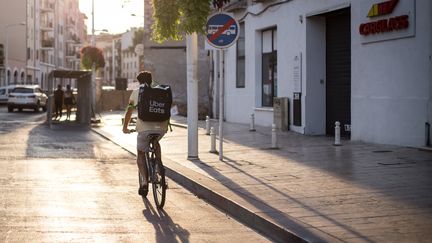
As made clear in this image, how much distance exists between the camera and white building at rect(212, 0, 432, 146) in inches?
537

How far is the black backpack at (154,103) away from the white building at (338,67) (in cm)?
670

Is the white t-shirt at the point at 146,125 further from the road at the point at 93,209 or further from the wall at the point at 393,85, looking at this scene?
the wall at the point at 393,85

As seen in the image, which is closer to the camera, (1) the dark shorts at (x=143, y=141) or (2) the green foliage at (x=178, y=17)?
(1) the dark shorts at (x=143, y=141)

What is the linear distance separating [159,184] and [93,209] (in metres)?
0.90

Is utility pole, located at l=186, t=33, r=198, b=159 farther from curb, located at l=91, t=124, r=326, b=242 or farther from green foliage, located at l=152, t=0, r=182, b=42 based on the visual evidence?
curb, located at l=91, t=124, r=326, b=242

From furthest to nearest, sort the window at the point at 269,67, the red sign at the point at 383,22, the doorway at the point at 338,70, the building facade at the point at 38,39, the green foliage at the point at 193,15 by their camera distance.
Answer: the building facade at the point at 38,39 → the window at the point at 269,67 → the doorway at the point at 338,70 → the red sign at the point at 383,22 → the green foliage at the point at 193,15

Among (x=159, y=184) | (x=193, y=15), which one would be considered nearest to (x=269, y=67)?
(x=193, y=15)

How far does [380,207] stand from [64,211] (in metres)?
3.76

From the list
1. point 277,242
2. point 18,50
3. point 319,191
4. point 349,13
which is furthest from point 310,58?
point 18,50

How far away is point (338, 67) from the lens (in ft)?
59.1

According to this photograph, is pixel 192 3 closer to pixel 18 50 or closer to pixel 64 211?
pixel 64 211

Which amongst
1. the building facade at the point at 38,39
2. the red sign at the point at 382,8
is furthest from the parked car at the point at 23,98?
the red sign at the point at 382,8

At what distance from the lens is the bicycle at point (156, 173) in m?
8.47

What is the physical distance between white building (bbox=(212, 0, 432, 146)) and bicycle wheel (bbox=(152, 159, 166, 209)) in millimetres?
6854
